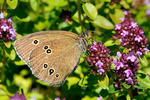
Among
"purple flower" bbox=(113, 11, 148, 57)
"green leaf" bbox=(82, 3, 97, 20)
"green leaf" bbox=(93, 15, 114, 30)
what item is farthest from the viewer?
"green leaf" bbox=(93, 15, 114, 30)

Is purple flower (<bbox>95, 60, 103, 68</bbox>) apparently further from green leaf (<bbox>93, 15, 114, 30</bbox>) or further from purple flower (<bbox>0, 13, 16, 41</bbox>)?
purple flower (<bbox>0, 13, 16, 41</bbox>)

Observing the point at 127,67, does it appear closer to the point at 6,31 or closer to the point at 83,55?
the point at 83,55

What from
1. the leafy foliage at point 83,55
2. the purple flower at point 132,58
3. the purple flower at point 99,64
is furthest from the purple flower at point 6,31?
the purple flower at point 132,58

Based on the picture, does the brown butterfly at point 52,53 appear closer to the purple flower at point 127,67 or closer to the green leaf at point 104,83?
the green leaf at point 104,83

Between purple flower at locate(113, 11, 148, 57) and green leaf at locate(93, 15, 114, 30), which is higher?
green leaf at locate(93, 15, 114, 30)

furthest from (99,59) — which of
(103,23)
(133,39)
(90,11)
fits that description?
(103,23)

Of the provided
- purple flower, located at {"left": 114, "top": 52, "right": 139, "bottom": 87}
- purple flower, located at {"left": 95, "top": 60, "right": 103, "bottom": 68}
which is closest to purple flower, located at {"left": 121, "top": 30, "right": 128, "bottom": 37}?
purple flower, located at {"left": 114, "top": 52, "right": 139, "bottom": 87}
